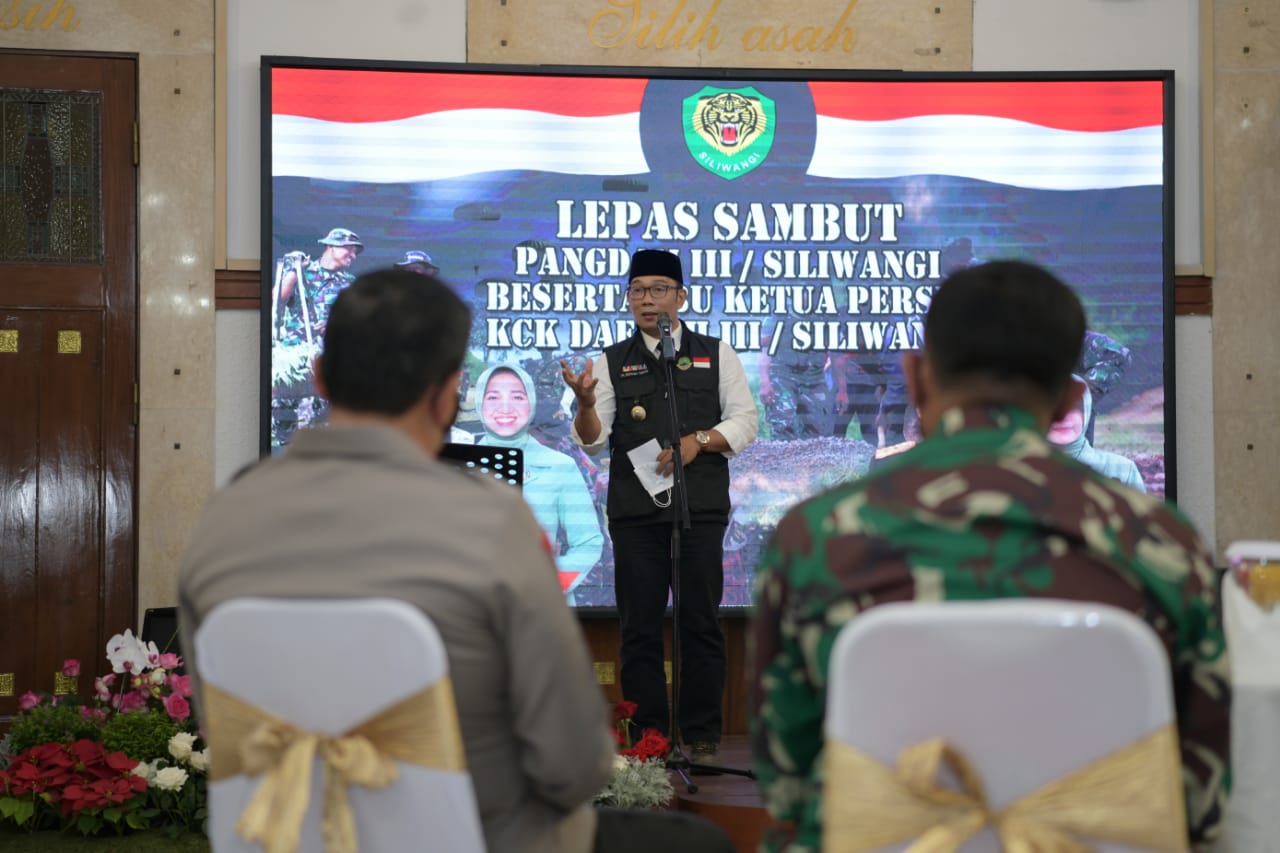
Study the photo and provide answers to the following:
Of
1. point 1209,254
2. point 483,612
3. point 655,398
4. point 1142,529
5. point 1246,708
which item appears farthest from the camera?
point 1209,254

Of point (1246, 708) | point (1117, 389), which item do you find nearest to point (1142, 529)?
point (1246, 708)

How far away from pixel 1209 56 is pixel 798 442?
89.9 inches

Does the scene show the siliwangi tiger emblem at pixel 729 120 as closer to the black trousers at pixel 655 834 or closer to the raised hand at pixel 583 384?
the raised hand at pixel 583 384

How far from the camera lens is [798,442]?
5.18 meters

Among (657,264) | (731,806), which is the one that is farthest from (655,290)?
(731,806)

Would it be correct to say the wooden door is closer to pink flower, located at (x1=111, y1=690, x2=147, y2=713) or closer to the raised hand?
pink flower, located at (x1=111, y1=690, x2=147, y2=713)

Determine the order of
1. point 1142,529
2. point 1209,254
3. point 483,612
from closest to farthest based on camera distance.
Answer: point 1142,529
point 483,612
point 1209,254

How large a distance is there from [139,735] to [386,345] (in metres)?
2.33

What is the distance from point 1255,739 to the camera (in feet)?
4.94

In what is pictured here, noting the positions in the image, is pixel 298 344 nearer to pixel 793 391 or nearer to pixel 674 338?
pixel 674 338

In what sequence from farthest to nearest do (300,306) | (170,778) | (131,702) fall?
(300,306) → (131,702) → (170,778)

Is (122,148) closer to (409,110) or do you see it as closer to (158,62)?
(158,62)

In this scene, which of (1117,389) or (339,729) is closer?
(339,729)

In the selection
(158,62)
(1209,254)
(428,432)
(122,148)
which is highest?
(158,62)
